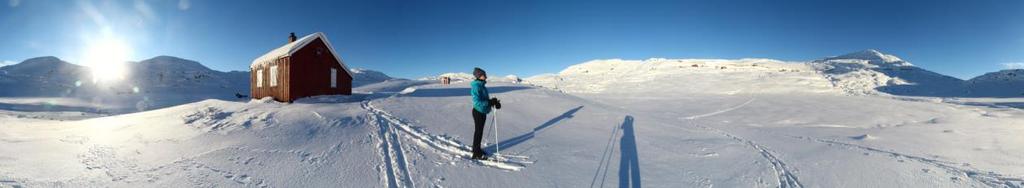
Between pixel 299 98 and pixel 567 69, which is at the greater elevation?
pixel 567 69

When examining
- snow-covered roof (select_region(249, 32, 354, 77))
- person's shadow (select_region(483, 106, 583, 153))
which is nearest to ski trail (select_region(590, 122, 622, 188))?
person's shadow (select_region(483, 106, 583, 153))

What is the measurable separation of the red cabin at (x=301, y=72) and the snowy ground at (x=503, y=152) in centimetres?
480

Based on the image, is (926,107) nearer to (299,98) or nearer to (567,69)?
(299,98)

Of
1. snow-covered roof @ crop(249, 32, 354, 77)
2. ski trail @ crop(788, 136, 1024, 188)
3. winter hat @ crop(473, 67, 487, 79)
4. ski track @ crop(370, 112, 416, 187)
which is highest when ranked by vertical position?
snow-covered roof @ crop(249, 32, 354, 77)

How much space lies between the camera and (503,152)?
297 inches

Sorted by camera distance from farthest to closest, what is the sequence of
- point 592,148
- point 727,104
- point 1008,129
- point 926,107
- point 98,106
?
point 98,106
point 727,104
point 926,107
point 1008,129
point 592,148

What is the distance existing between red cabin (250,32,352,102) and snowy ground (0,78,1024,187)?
4796mm

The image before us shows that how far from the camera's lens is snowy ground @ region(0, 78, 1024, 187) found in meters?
5.97

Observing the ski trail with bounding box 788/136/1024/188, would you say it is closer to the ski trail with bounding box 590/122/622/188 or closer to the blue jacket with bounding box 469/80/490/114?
the ski trail with bounding box 590/122/622/188

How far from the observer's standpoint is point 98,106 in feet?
86.2

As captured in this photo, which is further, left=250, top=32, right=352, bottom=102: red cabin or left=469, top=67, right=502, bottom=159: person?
left=250, top=32, right=352, bottom=102: red cabin

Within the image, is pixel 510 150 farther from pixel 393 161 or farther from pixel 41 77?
pixel 41 77

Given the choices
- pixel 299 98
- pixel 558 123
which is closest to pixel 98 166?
pixel 558 123

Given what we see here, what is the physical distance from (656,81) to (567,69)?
99.2ft
